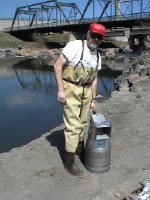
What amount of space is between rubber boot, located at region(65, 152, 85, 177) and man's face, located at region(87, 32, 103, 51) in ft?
5.49

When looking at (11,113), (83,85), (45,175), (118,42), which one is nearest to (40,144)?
(45,175)

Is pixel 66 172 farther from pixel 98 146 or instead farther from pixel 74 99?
pixel 74 99

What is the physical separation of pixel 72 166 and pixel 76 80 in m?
1.33

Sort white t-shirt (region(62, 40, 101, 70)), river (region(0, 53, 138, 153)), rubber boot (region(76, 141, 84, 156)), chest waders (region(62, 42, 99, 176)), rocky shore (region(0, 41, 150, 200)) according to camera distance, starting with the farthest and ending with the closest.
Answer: river (region(0, 53, 138, 153)) < rubber boot (region(76, 141, 84, 156)) < chest waders (region(62, 42, 99, 176)) < white t-shirt (region(62, 40, 101, 70)) < rocky shore (region(0, 41, 150, 200))

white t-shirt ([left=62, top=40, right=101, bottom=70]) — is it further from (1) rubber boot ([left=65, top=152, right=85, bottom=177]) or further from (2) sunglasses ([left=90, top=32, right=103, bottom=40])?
(1) rubber boot ([left=65, top=152, right=85, bottom=177])

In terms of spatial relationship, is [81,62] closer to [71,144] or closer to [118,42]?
[71,144]

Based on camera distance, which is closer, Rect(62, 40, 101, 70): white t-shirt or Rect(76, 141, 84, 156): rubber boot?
Rect(62, 40, 101, 70): white t-shirt

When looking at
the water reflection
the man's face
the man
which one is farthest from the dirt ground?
the water reflection

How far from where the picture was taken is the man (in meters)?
4.94

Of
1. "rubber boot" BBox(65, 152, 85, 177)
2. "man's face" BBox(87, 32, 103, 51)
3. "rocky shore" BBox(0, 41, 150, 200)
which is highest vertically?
"man's face" BBox(87, 32, 103, 51)

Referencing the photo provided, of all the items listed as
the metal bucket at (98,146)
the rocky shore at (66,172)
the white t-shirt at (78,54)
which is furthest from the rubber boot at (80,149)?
the white t-shirt at (78,54)

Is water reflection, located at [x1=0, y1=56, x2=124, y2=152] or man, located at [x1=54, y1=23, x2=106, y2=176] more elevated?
man, located at [x1=54, y1=23, x2=106, y2=176]

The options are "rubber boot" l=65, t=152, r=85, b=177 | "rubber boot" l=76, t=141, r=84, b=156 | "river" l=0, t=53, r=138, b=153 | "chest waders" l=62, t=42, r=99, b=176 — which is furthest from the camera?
"river" l=0, t=53, r=138, b=153

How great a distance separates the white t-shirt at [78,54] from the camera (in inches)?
194
